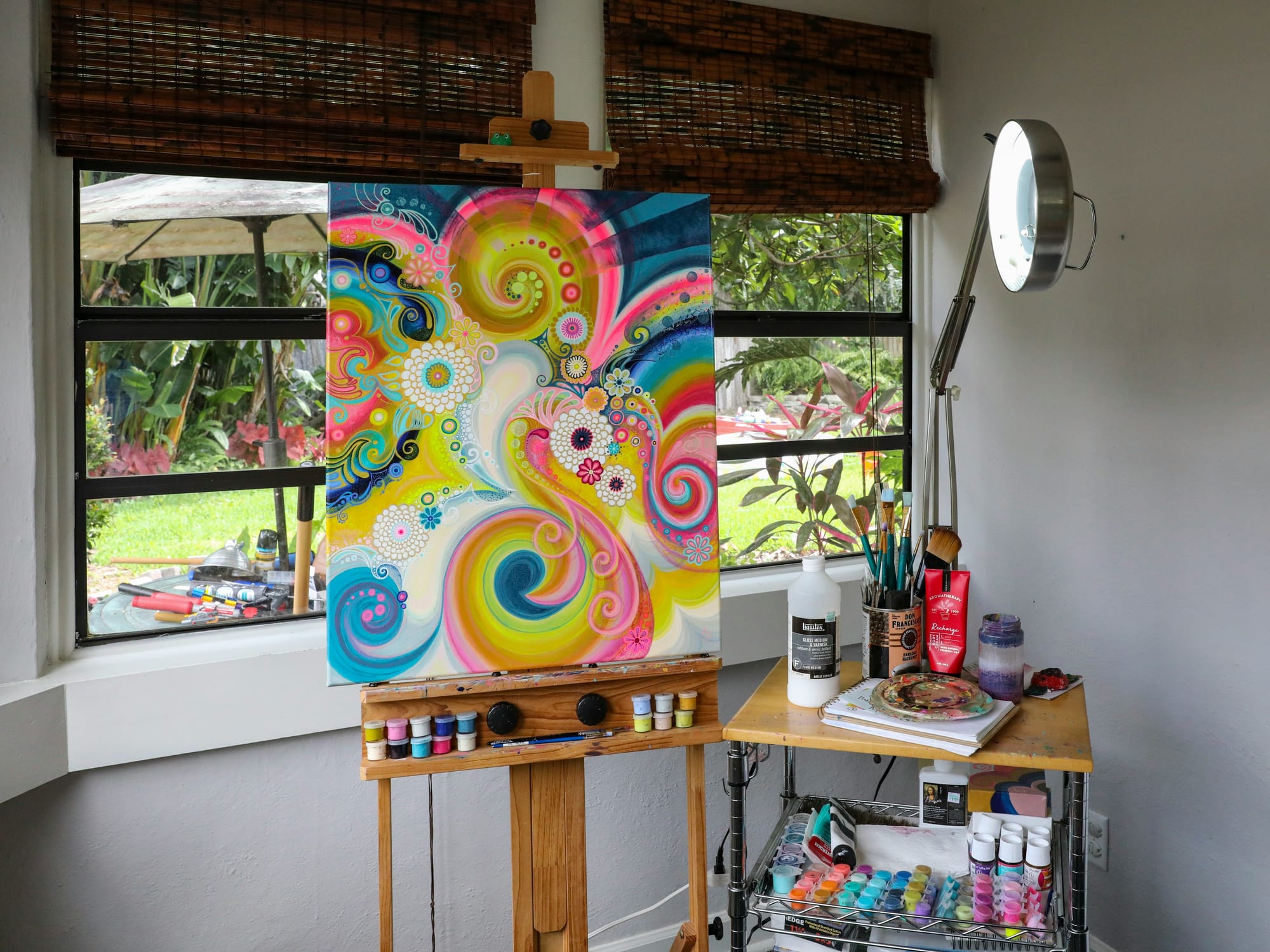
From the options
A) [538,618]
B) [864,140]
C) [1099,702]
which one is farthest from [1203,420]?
[538,618]

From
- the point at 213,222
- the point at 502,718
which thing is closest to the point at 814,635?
the point at 502,718

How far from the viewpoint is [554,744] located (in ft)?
4.44

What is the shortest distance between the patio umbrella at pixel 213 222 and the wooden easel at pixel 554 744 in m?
0.53

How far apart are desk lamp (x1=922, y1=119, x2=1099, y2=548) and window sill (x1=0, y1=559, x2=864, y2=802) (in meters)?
1.17

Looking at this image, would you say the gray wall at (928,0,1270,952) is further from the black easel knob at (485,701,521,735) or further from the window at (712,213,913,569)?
the black easel knob at (485,701,521,735)

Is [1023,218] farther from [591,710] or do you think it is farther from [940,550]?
[591,710]

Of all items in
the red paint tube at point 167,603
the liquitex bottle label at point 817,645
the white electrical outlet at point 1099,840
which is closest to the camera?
the liquitex bottle label at point 817,645

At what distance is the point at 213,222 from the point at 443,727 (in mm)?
1037

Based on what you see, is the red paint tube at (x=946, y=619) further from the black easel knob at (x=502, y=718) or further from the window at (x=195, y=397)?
the window at (x=195, y=397)

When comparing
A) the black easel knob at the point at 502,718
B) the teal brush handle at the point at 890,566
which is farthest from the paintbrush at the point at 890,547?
the black easel knob at the point at 502,718

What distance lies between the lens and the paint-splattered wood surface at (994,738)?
4.09 feet

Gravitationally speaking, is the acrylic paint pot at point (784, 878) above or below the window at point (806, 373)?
below

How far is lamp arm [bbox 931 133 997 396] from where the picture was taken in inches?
59.6

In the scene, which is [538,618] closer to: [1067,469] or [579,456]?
[579,456]
